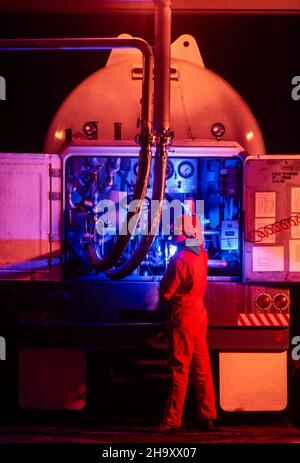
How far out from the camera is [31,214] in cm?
569

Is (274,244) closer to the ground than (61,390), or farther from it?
farther from it

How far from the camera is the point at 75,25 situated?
30.9 ft

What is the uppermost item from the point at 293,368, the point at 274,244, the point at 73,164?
the point at 73,164

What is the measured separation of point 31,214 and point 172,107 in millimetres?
1625

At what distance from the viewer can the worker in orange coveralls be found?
5234 millimetres

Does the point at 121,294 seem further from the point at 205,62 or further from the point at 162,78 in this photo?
the point at 205,62

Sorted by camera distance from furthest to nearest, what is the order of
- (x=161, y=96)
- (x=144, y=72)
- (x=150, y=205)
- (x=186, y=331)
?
(x=150, y=205) → (x=186, y=331) → (x=144, y=72) → (x=161, y=96)

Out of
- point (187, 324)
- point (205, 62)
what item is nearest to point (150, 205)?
point (187, 324)

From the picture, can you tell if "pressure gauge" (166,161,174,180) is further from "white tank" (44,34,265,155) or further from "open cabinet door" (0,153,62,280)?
"open cabinet door" (0,153,62,280)

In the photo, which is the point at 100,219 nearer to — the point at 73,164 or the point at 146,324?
the point at 73,164

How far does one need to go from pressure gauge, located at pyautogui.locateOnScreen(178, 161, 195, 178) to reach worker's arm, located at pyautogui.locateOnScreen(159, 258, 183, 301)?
1390 millimetres
